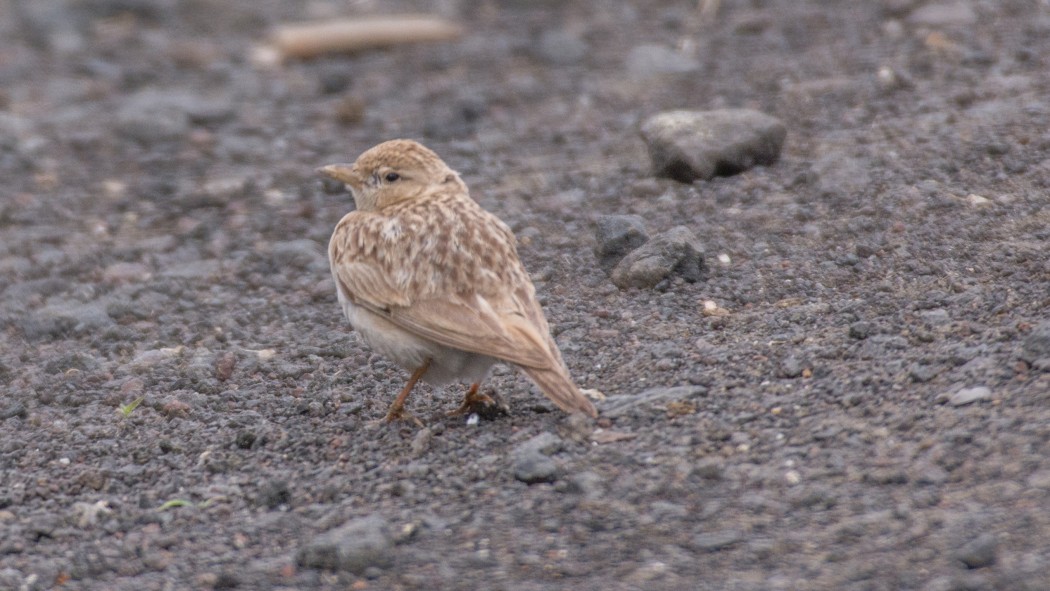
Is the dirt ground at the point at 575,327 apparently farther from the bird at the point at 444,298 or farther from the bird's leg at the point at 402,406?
the bird at the point at 444,298

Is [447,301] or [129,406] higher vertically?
[447,301]

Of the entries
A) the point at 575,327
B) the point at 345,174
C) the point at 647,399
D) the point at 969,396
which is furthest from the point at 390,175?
the point at 969,396

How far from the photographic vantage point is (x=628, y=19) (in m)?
12.7

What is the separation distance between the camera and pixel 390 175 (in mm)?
6859

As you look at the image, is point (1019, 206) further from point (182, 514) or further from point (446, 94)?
point (446, 94)

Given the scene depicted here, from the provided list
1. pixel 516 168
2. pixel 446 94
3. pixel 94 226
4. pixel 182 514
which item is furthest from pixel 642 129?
pixel 182 514

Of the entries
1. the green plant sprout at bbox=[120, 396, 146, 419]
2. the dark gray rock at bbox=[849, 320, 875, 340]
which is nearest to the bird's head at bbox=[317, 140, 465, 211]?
the green plant sprout at bbox=[120, 396, 146, 419]

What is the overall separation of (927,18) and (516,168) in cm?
357

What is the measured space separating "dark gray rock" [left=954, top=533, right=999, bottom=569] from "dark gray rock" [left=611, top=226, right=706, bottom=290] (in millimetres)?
3028

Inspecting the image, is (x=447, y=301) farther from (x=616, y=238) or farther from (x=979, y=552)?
(x=979, y=552)

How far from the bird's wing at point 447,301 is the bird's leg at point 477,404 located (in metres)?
0.40

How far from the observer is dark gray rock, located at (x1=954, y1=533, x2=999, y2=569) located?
423 centimetres

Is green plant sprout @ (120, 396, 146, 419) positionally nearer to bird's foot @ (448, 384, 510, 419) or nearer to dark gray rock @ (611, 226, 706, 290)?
bird's foot @ (448, 384, 510, 419)

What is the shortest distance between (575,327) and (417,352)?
1138mm
